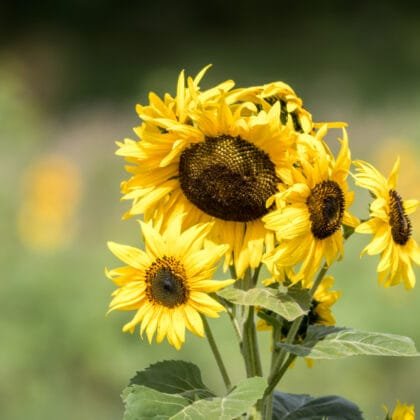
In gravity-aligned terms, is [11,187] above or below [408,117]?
below

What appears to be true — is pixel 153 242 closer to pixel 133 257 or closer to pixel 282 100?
pixel 133 257

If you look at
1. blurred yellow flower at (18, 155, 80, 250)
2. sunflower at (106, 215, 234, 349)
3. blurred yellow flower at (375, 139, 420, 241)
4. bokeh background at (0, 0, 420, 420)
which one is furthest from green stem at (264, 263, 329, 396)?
blurred yellow flower at (18, 155, 80, 250)

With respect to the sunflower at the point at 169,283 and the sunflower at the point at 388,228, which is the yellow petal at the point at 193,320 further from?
the sunflower at the point at 388,228

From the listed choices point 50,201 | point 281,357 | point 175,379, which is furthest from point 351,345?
point 50,201

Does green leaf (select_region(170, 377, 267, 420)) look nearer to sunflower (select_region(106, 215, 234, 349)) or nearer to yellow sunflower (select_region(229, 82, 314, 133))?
sunflower (select_region(106, 215, 234, 349))

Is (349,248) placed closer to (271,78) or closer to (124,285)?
(124,285)

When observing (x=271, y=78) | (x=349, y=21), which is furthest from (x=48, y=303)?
(x=349, y=21)

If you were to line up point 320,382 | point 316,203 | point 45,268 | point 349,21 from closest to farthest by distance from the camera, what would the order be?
1. point 316,203
2. point 320,382
3. point 45,268
4. point 349,21

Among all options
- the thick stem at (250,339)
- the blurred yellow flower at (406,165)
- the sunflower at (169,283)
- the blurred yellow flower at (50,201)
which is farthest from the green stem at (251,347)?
the blurred yellow flower at (50,201)
